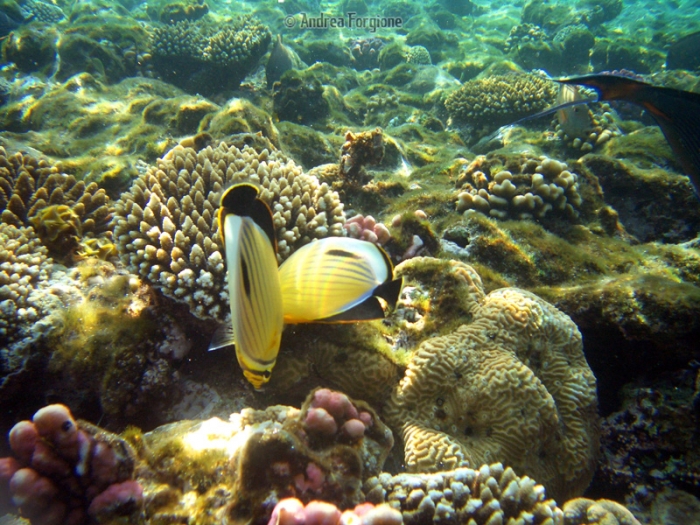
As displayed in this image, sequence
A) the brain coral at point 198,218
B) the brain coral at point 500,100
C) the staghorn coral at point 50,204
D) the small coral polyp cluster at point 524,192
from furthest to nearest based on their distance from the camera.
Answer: the brain coral at point 500,100 < the small coral polyp cluster at point 524,192 < the staghorn coral at point 50,204 < the brain coral at point 198,218

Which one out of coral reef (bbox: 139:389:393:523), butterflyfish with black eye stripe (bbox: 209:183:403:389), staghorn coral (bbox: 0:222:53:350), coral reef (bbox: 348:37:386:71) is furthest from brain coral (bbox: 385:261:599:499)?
coral reef (bbox: 348:37:386:71)

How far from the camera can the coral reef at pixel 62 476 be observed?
145 centimetres

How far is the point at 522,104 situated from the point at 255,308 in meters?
10.2

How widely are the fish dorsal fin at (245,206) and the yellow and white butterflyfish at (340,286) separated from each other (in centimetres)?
46

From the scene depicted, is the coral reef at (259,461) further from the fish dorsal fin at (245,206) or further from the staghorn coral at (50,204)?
the staghorn coral at (50,204)

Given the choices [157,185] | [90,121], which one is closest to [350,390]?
[157,185]

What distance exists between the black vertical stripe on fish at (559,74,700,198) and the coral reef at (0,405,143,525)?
2.76 metres

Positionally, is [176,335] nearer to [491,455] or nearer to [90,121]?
[491,455]

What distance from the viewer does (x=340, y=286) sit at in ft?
5.69

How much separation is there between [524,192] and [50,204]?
5.94 m

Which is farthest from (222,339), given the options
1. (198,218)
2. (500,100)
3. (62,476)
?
(500,100)

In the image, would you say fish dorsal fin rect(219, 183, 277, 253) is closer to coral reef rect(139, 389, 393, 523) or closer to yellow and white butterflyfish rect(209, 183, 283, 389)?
yellow and white butterflyfish rect(209, 183, 283, 389)

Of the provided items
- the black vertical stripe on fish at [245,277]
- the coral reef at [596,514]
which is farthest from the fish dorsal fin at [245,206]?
the coral reef at [596,514]

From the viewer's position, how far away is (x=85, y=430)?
5.40ft
